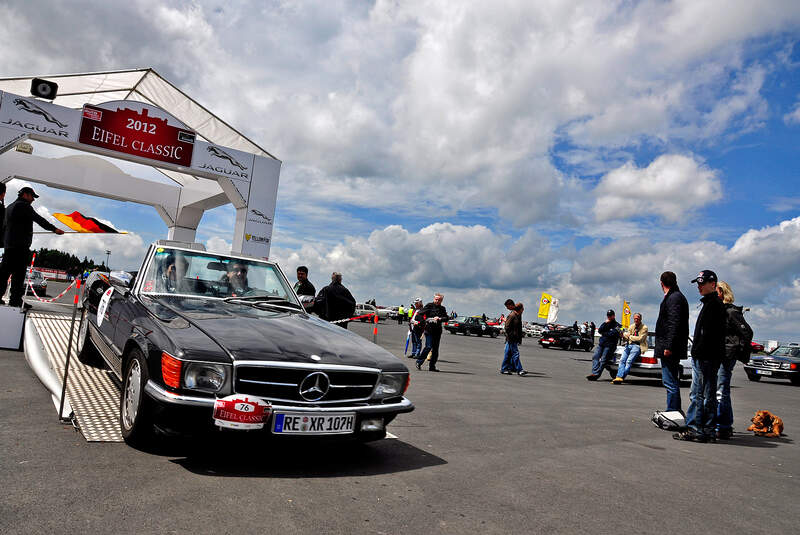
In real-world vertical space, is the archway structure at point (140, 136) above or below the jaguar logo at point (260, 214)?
above

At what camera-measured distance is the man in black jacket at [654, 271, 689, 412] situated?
22.6 feet

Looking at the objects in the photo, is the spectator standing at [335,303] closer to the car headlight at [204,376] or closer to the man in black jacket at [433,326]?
the man in black jacket at [433,326]

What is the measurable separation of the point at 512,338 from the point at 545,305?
40.9 metres

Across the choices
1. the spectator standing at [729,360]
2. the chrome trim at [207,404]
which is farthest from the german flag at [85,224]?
the spectator standing at [729,360]

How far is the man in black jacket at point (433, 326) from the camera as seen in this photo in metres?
13.1

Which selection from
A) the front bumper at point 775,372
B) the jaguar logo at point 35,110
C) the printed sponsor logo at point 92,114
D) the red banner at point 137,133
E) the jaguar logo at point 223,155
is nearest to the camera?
the jaguar logo at point 35,110

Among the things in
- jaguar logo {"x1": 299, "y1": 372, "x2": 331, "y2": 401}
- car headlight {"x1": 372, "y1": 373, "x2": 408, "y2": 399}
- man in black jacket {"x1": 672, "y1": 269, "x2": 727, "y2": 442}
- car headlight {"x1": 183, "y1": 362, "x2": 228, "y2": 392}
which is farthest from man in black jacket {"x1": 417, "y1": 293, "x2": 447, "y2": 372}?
car headlight {"x1": 183, "y1": 362, "x2": 228, "y2": 392}

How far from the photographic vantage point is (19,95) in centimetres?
1394

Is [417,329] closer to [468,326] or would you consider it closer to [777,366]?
[777,366]

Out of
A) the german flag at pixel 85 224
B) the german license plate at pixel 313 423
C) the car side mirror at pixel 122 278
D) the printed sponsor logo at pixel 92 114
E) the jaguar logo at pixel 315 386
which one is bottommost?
the german license plate at pixel 313 423

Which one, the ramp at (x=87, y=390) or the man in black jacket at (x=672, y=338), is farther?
the man in black jacket at (x=672, y=338)

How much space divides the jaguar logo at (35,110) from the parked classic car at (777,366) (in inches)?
900

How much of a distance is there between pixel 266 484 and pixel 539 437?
3364mm

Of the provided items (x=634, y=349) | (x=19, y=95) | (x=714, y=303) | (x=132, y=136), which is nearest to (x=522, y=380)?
(x=634, y=349)
